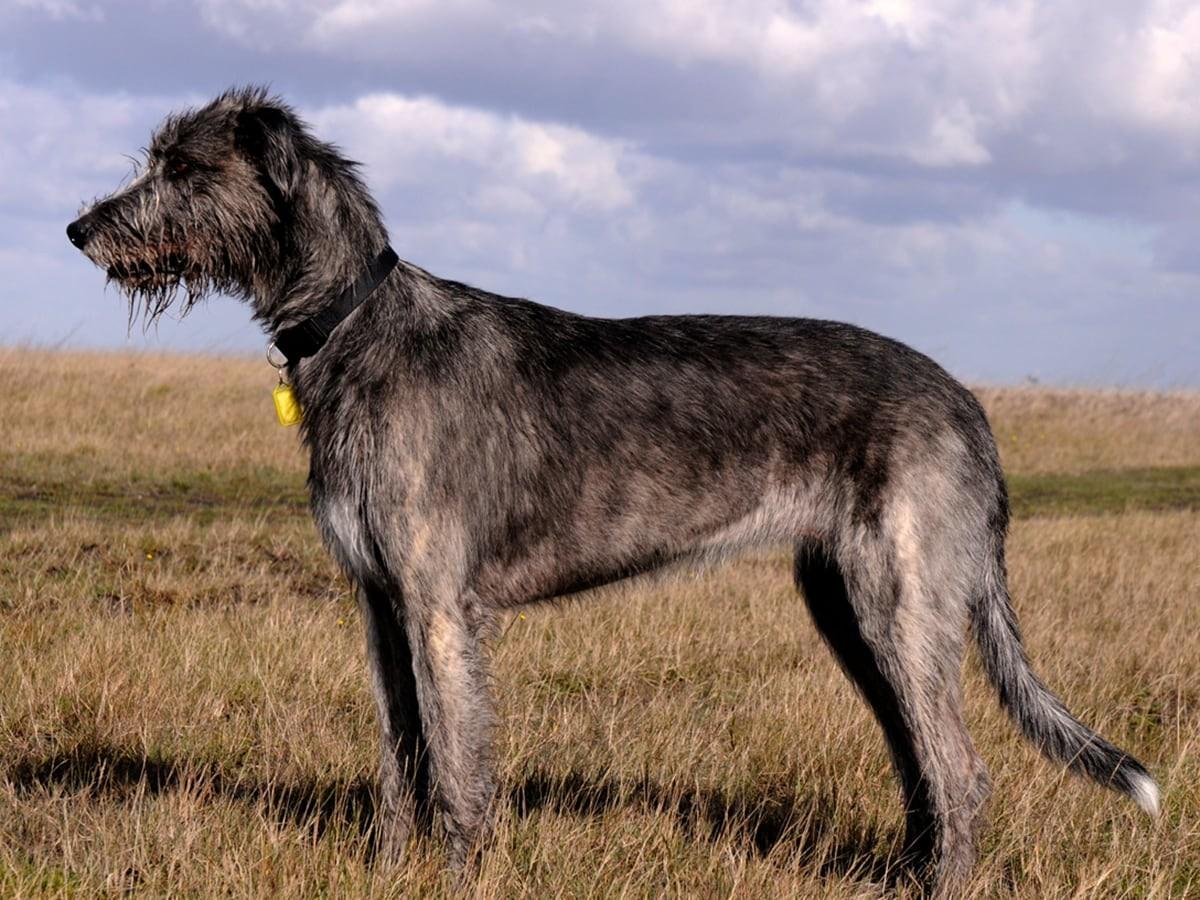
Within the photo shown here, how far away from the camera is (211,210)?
4.81m

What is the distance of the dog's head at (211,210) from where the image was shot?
4.80m

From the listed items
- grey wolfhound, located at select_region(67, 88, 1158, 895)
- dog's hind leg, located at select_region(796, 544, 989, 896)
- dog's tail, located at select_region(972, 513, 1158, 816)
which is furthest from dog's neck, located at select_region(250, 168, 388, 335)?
dog's tail, located at select_region(972, 513, 1158, 816)

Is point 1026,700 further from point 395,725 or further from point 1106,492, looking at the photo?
point 1106,492

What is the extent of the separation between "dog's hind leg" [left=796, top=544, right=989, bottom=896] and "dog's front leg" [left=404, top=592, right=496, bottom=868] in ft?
4.57

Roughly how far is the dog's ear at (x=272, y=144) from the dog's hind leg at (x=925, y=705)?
7.86 ft

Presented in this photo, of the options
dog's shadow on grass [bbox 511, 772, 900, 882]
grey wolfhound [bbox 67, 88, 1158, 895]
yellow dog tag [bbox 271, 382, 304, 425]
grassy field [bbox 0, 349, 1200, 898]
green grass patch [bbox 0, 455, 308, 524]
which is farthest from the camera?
green grass patch [bbox 0, 455, 308, 524]

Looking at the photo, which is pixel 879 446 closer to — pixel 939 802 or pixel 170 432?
pixel 939 802

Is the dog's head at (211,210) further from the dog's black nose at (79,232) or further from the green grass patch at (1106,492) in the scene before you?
the green grass patch at (1106,492)

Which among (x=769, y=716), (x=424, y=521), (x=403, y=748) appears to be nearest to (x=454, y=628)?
(x=424, y=521)

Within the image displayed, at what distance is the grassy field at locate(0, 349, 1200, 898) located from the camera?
4.52 m

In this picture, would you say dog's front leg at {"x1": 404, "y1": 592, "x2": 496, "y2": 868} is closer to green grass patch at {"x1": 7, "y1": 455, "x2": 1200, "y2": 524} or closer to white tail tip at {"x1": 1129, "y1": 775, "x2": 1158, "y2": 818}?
white tail tip at {"x1": 1129, "y1": 775, "x2": 1158, "y2": 818}

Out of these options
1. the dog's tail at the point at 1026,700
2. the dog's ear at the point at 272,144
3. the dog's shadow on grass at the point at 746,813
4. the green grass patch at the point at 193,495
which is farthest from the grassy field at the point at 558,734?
the dog's ear at the point at 272,144

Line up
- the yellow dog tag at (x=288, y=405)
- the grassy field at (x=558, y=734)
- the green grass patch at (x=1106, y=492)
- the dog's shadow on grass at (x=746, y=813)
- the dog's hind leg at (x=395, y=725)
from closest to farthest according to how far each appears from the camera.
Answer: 1. the grassy field at (x=558, y=734)
2. the yellow dog tag at (x=288, y=405)
3. the dog's hind leg at (x=395, y=725)
4. the dog's shadow on grass at (x=746, y=813)
5. the green grass patch at (x=1106, y=492)

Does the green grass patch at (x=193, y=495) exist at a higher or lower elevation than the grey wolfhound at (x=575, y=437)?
lower
